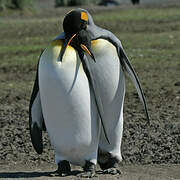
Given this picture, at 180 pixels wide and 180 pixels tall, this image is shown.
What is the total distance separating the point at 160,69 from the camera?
10930 millimetres

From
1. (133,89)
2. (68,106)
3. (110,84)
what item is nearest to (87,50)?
(110,84)

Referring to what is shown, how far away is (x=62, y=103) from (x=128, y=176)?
807mm

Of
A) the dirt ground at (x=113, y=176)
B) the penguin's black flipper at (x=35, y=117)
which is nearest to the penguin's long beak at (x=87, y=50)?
the penguin's black flipper at (x=35, y=117)

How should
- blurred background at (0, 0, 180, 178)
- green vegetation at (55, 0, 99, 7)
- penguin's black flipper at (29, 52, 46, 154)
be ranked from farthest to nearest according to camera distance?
green vegetation at (55, 0, 99, 7), blurred background at (0, 0, 180, 178), penguin's black flipper at (29, 52, 46, 154)

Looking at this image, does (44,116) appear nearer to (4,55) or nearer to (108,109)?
(108,109)

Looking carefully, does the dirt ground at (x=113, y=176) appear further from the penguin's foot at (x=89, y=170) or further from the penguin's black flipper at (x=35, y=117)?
the penguin's black flipper at (x=35, y=117)

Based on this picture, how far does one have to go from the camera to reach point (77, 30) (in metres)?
4.36

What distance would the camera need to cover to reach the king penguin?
4277mm

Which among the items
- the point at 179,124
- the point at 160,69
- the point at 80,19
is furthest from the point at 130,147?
the point at 160,69

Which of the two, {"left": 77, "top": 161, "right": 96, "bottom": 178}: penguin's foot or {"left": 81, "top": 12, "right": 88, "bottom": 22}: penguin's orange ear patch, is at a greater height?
{"left": 81, "top": 12, "right": 88, "bottom": 22}: penguin's orange ear patch

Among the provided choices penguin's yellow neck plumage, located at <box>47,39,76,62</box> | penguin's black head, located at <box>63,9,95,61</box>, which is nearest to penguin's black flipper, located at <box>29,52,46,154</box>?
penguin's yellow neck plumage, located at <box>47,39,76,62</box>

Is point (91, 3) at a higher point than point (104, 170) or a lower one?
lower

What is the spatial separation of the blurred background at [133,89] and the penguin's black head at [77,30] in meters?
1.62

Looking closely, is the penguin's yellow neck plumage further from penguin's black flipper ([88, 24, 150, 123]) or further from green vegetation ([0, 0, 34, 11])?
green vegetation ([0, 0, 34, 11])
